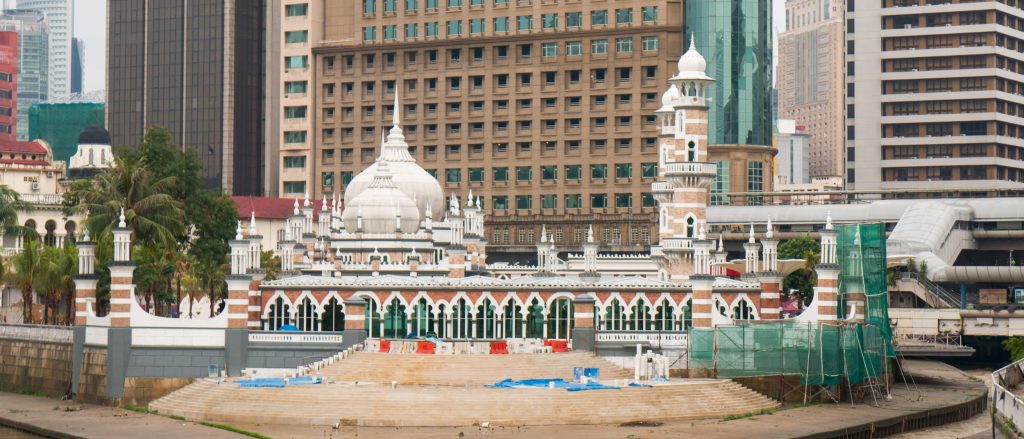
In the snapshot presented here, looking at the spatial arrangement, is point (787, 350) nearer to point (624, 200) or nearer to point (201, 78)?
point (624, 200)

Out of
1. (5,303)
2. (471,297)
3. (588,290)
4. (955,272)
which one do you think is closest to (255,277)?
(471,297)

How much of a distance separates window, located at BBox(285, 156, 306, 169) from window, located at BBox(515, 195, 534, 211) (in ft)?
85.2

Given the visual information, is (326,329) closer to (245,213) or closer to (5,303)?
(5,303)

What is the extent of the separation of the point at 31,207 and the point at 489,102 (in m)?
50.8

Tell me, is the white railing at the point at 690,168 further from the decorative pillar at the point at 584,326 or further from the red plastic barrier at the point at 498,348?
the red plastic barrier at the point at 498,348

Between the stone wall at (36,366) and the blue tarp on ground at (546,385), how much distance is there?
23585 mm

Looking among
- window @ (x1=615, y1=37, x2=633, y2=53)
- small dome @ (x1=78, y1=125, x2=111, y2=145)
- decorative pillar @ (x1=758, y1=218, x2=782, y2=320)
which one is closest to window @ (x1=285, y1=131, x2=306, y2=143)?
small dome @ (x1=78, y1=125, x2=111, y2=145)

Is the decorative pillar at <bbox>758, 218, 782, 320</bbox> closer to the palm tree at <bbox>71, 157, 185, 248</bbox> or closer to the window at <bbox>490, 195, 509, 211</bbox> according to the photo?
the palm tree at <bbox>71, 157, 185, 248</bbox>

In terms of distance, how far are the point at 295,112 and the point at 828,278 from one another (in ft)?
340

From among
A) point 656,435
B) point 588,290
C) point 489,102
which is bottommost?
point 656,435

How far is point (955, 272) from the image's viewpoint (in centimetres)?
12069

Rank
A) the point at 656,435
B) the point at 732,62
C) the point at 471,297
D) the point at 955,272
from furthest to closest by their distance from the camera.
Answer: the point at 732,62 → the point at 955,272 → the point at 471,297 → the point at 656,435

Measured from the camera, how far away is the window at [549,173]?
164 meters

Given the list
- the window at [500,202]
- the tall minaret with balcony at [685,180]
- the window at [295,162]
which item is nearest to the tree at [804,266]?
the tall minaret with balcony at [685,180]
